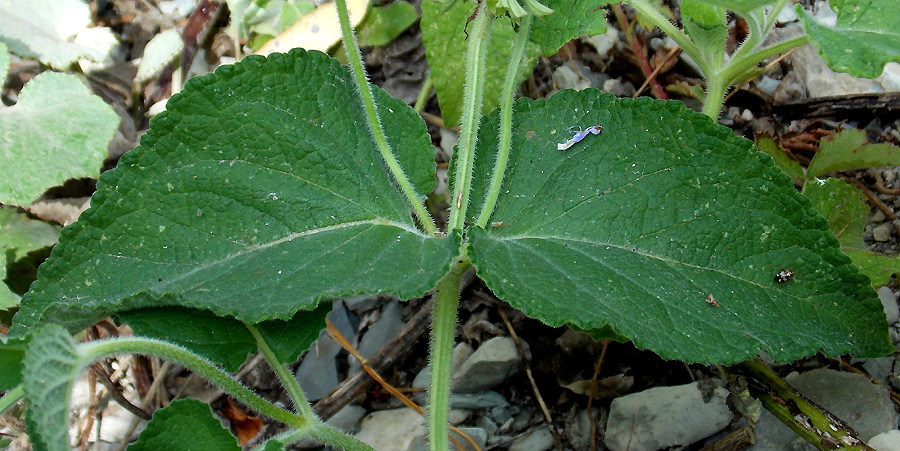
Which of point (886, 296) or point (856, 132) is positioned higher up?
point (856, 132)

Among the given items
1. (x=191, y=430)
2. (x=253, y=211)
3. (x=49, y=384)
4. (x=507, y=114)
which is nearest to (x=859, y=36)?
(x=507, y=114)

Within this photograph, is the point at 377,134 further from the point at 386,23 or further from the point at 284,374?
the point at 386,23

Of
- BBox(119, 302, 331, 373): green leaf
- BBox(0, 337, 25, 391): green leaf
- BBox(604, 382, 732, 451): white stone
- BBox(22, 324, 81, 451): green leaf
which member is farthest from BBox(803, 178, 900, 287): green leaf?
BBox(0, 337, 25, 391): green leaf

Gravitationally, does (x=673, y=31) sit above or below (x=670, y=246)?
above

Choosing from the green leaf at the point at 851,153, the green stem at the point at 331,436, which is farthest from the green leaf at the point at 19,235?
the green leaf at the point at 851,153

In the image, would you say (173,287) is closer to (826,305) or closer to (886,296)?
(826,305)

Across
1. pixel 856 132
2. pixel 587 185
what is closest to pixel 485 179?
pixel 587 185

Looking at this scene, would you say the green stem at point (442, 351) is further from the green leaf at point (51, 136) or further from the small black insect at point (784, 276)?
the green leaf at point (51, 136)

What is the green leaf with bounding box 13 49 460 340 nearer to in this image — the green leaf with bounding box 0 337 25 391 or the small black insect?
the green leaf with bounding box 0 337 25 391
